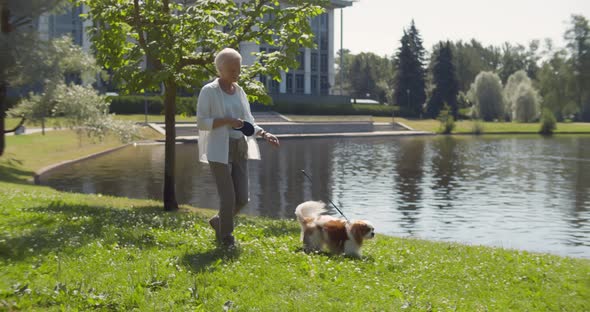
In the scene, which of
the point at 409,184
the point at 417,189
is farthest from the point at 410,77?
the point at 417,189

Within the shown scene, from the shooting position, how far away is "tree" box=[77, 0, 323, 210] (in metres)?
14.1

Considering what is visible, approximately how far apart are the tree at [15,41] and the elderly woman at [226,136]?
22557mm

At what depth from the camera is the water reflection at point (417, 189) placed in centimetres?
1694

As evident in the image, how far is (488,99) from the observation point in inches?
4149

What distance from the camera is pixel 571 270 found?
336 inches

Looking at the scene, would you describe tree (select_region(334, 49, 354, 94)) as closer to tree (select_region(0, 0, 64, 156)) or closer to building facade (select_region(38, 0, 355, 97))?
building facade (select_region(38, 0, 355, 97))

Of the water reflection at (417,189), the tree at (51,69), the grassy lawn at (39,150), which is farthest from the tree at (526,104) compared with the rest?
the tree at (51,69)

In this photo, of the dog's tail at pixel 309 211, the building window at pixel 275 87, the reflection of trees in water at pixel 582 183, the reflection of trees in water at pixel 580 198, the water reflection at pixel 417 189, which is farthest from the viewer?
the building window at pixel 275 87

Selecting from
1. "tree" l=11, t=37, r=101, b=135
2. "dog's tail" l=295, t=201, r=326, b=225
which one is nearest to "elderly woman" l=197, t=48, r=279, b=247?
"dog's tail" l=295, t=201, r=326, b=225

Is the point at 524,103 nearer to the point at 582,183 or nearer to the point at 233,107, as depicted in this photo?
the point at 582,183

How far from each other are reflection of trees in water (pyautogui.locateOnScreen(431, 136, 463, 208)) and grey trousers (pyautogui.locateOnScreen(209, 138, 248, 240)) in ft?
47.2

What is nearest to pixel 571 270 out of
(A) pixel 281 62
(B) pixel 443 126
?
(A) pixel 281 62

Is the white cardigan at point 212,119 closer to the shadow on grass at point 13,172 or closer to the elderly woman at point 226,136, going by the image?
the elderly woman at point 226,136

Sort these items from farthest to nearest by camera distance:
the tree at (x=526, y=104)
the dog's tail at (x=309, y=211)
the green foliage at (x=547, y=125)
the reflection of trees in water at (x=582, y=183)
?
1. the tree at (x=526, y=104)
2. the green foliage at (x=547, y=125)
3. the reflection of trees in water at (x=582, y=183)
4. the dog's tail at (x=309, y=211)
